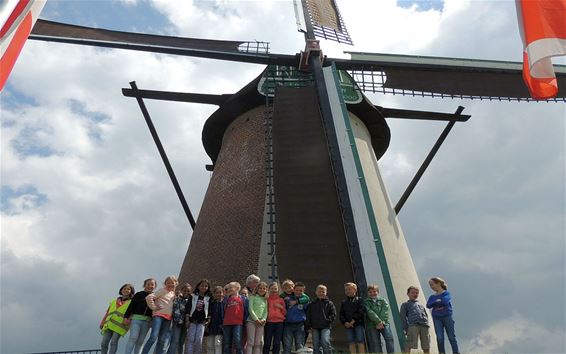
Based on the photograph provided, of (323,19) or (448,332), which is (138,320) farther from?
(323,19)

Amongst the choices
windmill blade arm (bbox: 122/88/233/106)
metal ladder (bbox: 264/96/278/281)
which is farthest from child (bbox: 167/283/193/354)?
windmill blade arm (bbox: 122/88/233/106)

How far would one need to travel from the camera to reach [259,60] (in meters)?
13.3

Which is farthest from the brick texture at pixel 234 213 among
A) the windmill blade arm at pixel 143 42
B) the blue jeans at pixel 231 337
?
the blue jeans at pixel 231 337

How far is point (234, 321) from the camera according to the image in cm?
638

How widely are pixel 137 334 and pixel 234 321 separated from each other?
1261 millimetres

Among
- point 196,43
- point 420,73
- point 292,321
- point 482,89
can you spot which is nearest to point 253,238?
point 292,321

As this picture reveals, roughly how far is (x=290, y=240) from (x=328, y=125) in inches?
104

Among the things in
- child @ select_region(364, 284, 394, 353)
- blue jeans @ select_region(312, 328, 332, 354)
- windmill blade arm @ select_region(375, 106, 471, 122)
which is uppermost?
windmill blade arm @ select_region(375, 106, 471, 122)

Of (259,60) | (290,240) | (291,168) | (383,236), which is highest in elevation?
(259,60)

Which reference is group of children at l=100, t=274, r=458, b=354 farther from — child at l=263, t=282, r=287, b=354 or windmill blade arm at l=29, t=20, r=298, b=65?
windmill blade arm at l=29, t=20, r=298, b=65

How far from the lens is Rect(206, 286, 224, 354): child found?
255 inches

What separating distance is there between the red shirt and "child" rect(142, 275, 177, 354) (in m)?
0.72

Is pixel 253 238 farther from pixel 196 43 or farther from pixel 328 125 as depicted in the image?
pixel 196 43

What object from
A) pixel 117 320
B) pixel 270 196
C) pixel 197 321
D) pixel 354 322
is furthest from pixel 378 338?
pixel 270 196
